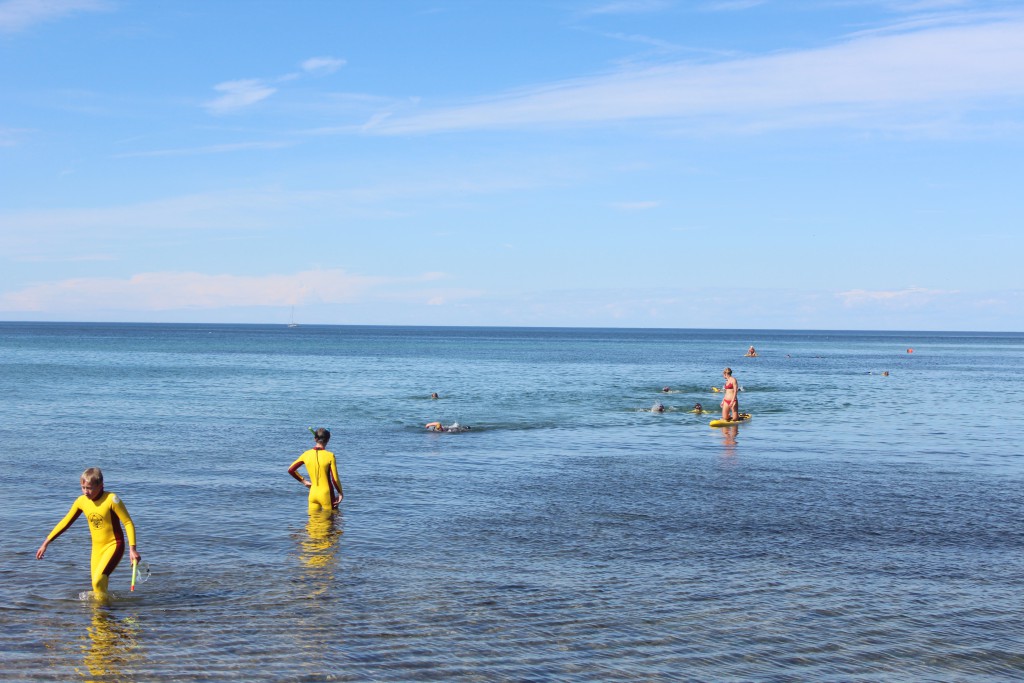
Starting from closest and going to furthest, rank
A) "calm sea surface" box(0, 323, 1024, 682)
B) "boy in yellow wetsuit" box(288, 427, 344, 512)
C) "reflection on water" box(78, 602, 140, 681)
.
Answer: "reflection on water" box(78, 602, 140, 681), "calm sea surface" box(0, 323, 1024, 682), "boy in yellow wetsuit" box(288, 427, 344, 512)

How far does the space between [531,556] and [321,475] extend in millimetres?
4861

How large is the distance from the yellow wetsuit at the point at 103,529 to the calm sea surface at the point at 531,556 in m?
0.50

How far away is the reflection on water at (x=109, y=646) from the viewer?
1072 centimetres

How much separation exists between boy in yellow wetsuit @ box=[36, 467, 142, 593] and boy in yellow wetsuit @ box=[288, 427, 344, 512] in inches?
201

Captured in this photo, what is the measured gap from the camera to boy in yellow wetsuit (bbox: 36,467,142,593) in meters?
12.7

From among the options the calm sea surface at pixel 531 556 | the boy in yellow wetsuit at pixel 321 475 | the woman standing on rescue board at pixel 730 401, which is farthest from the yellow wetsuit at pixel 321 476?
the woman standing on rescue board at pixel 730 401

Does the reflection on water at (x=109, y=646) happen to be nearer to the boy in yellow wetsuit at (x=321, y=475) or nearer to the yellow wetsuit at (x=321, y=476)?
the boy in yellow wetsuit at (x=321, y=475)

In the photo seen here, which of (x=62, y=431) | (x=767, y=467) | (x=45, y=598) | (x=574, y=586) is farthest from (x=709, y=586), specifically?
(x=62, y=431)

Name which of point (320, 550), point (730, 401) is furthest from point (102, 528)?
point (730, 401)

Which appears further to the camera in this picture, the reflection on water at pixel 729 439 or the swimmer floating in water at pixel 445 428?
the swimmer floating in water at pixel 445 428

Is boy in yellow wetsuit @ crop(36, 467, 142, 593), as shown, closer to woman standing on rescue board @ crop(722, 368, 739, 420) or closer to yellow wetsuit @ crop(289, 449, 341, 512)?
yellow wetsuit @ crop(289, 449, 341, 512)

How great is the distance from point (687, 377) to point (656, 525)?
195ft

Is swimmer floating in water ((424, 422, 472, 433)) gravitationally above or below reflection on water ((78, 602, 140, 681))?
above

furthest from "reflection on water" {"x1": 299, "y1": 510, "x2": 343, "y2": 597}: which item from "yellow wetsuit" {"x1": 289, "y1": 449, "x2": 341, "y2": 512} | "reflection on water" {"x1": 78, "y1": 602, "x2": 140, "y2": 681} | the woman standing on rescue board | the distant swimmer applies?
the woman standing on rescue board
